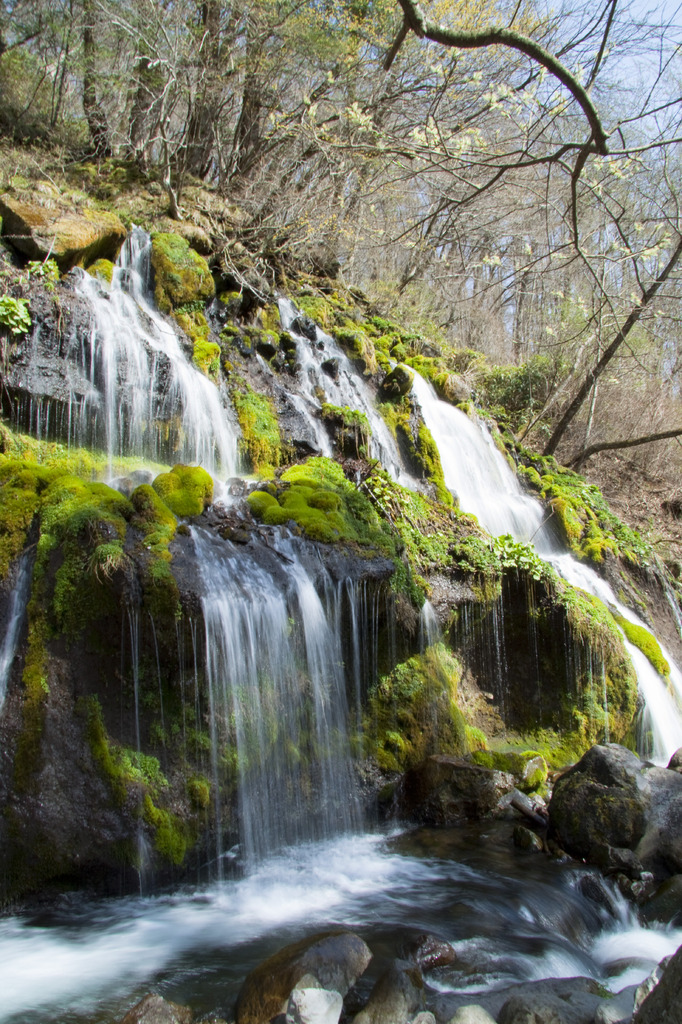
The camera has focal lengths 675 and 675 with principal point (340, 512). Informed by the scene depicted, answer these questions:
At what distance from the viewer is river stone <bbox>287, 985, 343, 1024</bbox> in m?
3.25

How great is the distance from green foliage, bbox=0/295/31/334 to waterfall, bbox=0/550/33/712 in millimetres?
3716

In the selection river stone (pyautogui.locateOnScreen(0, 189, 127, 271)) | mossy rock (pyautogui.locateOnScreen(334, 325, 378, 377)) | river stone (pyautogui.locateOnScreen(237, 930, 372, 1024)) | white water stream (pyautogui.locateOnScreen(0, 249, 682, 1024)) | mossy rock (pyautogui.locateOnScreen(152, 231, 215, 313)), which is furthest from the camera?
mossy rock (pyautogui.locateOnScreen(334, 325, 378, 377))

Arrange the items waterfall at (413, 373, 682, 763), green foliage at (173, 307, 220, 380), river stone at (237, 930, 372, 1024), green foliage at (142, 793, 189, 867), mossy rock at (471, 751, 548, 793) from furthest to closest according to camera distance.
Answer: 1. green foliage at (173, 307, 220, 380)
2. waterfall at (413, 373, 682, 763)
3. mossy rock at (471, 751, 548, 793)
4. green foliage at (142, 793, 189, 867)
5. river stone at (237, 930, 372, 1024)

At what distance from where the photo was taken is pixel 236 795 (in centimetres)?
541

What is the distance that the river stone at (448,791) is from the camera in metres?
6.32

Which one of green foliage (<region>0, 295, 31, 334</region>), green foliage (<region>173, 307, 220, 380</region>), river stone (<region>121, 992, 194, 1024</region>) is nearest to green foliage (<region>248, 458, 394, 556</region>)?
green foliage (<region>173, 307, 220, 380</region>)

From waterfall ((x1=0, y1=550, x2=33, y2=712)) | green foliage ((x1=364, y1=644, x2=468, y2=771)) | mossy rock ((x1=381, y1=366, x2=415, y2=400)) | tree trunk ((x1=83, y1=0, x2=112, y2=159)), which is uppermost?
tree trunk ((x1=83, y1=0, x2=112, y2=159))

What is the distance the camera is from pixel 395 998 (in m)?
3.37

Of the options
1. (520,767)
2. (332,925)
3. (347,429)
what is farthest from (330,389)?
(332,925)

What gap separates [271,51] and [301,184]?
2.52m

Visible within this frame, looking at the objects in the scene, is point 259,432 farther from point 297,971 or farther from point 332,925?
point 297,971

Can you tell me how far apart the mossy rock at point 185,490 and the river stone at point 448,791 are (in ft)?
11.0

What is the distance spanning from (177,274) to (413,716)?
7.52 m

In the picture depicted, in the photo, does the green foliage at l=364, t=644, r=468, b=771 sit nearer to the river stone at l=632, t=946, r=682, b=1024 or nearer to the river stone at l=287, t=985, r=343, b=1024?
the river stone at l=287, t=985, r=343, b=1024
